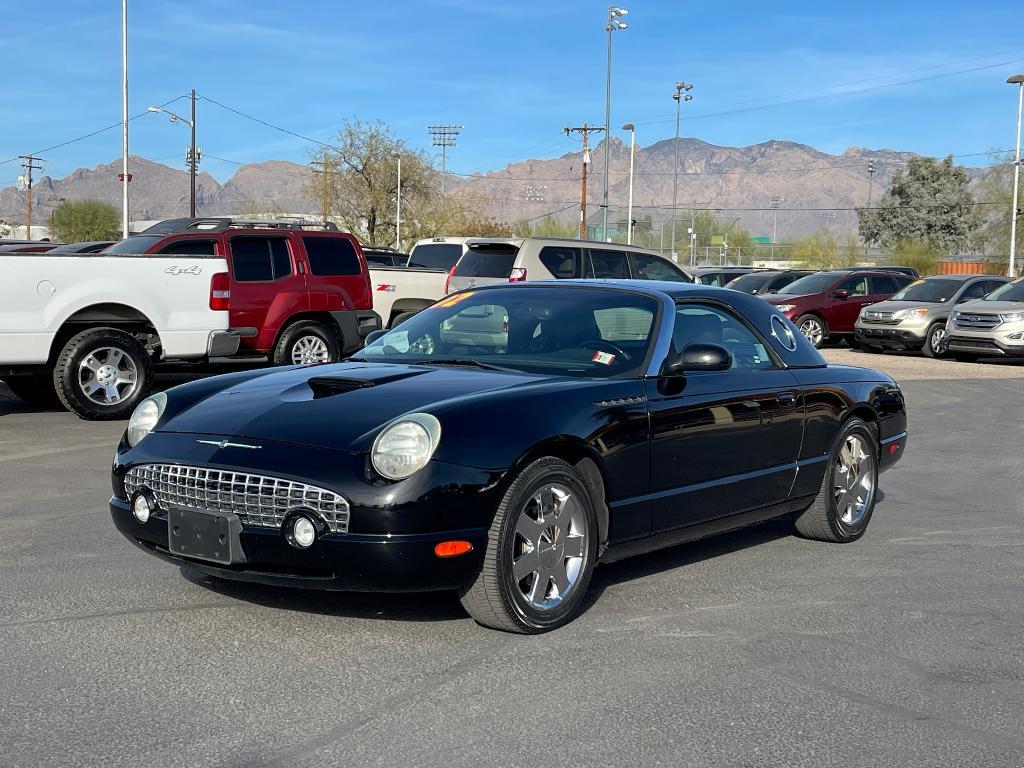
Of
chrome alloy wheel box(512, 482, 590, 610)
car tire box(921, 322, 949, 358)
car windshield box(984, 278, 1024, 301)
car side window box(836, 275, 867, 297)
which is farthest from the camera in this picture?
car side window box(836, 275, 867, 297)

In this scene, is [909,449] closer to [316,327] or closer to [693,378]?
[693,378]

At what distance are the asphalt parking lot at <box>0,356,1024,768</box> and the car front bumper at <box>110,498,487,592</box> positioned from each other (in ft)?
0.92

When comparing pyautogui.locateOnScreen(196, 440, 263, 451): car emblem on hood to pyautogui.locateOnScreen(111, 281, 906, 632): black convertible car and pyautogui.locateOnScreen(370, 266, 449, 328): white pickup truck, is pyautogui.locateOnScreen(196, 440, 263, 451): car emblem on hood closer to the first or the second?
pyautogui.locateOnScreen(111, 281, 906, 632): black convertible car

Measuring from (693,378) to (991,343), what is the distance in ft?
58.5

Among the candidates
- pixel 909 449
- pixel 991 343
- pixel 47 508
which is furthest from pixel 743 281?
pixel 47 508

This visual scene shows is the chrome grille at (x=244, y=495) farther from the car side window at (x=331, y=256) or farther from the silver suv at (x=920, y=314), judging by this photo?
the silver suv at (x=920, y=314)

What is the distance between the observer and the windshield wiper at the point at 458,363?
5902mm

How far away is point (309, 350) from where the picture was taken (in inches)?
590

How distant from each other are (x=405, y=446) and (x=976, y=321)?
19840mm

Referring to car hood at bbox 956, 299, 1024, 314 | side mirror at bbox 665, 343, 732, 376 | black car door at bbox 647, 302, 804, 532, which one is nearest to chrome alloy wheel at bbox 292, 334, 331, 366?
black car door at bbox 647, 302, 804, 532

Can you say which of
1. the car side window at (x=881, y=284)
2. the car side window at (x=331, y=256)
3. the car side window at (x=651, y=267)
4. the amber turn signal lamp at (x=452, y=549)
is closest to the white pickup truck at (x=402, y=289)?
the car side window at (x=651, y=267)

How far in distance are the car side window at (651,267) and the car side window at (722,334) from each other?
34.3 ft

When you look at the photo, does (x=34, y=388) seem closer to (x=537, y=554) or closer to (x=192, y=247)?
(x=192, y=247)

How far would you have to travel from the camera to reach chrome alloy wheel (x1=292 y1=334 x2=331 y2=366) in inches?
584
